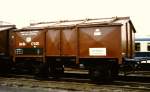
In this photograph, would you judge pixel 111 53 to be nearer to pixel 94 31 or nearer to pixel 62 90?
pixel 94 31

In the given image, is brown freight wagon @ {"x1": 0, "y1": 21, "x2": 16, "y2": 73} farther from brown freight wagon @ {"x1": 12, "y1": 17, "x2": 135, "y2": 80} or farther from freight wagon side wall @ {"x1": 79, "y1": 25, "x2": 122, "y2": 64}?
freight wagon side wall @ {"x1": 79, "y1": 25, "x2": 122, "y2": 64}

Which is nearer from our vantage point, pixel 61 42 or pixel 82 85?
pixel 82 85

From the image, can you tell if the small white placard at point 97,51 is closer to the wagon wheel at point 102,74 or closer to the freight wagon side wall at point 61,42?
the wagon wheel at point 102,74

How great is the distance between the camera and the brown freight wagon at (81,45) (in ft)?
49.6

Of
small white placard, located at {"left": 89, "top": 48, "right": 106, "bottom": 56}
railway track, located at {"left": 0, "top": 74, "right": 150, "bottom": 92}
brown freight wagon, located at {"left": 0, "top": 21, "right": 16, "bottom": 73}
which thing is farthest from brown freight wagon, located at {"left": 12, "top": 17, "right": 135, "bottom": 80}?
brown freight wagon, located at {"left": 0, "top": 21, "right": 16, "bottom": 73}

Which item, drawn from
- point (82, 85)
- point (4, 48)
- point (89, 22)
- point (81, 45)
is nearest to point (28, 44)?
point (4, 48)

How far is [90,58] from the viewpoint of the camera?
1578 centimetres

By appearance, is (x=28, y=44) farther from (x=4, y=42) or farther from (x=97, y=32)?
(x=97, y=32)

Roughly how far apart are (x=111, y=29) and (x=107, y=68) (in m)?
1.70

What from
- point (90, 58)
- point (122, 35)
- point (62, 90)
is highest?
point (122, 35)

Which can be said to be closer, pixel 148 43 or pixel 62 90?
pixel 62 90

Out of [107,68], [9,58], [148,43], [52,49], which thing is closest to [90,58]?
[107,68]

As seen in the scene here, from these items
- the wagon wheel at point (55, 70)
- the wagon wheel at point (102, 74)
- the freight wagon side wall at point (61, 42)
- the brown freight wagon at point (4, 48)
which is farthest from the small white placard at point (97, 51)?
the brown freight wagon at point (4, 48)

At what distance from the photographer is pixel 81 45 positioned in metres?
15.8
